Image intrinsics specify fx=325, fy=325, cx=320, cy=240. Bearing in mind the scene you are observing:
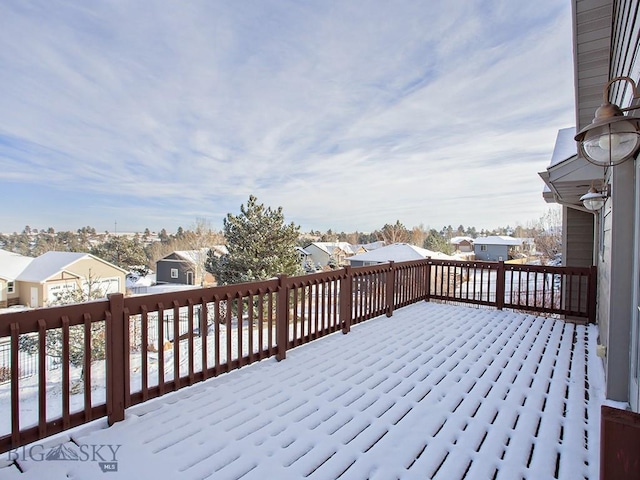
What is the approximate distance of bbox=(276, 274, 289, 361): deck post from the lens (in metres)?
3.57

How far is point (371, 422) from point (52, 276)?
23.5 metres

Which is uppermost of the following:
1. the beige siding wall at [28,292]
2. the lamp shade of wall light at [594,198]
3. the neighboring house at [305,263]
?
the lamp shade of wall light at [594,198]

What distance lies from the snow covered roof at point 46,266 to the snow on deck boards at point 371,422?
22.3 meters

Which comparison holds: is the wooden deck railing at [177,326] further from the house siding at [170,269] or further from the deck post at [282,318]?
the house siding at [170,269]

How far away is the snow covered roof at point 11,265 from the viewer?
62.7 ft

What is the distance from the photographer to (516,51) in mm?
7059

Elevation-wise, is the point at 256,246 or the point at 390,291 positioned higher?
the point at 256,246

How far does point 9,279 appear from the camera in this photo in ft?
62.3

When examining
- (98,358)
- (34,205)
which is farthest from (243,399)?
(34,205)

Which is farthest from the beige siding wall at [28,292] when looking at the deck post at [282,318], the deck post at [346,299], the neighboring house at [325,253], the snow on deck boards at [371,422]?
the snow on deck boards at [371,422]

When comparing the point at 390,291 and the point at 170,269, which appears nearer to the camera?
Result: the point at 390,291

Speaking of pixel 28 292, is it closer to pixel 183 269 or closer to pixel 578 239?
pixel 183 269

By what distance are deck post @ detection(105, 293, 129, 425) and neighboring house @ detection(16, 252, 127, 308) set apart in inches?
744

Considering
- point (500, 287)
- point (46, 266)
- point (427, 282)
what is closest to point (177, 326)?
point (427, 282)
